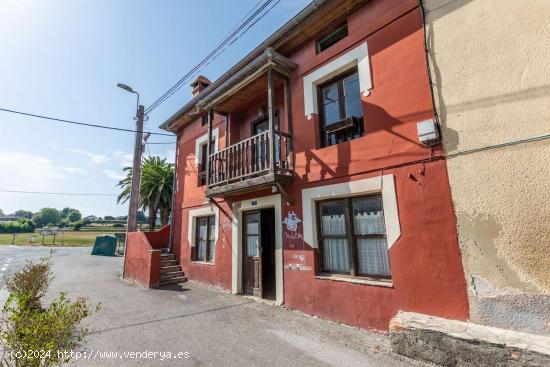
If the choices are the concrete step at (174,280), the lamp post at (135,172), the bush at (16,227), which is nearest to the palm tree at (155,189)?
the lamp post at (135,172)

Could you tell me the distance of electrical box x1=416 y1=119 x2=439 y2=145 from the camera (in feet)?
14.8

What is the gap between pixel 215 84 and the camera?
8.97m

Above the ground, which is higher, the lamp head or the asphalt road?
the lamp head

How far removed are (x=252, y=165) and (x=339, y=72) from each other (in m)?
3.16

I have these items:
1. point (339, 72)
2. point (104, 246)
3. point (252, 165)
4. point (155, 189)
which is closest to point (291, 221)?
point (252, 165)

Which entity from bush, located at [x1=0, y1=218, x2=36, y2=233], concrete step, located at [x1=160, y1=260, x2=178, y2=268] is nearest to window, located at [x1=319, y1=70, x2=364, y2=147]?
concrete step, located at [x1=160, y1=260, x2=178, y2=268]

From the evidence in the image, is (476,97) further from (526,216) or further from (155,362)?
(155,362)

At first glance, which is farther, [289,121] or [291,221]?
[289,121]

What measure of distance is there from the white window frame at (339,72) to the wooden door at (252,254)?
3534 mm

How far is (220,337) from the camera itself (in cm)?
485

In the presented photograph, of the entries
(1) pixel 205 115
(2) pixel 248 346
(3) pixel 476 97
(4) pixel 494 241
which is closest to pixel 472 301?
(4) pixel 494 241

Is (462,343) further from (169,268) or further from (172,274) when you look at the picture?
(169,268)

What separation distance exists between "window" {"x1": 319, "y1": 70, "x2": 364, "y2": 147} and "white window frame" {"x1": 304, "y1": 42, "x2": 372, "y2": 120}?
7.9 inches

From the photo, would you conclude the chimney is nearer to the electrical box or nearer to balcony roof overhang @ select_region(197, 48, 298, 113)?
balcony roof overhang @ select_region(197, 48, 298, 113)
